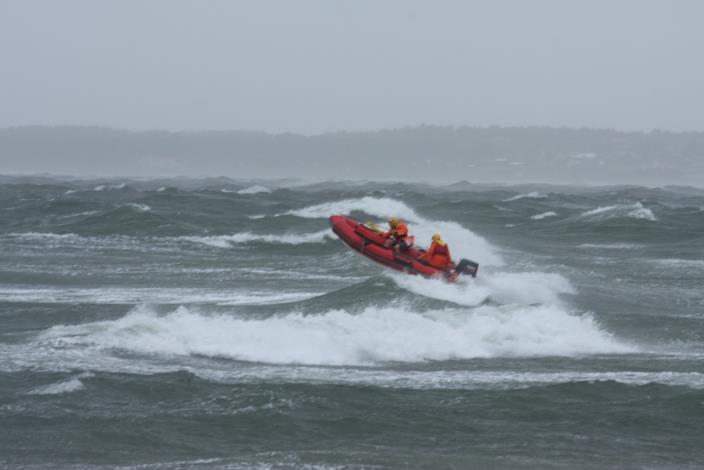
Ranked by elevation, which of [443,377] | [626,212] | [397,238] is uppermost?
[626,212]

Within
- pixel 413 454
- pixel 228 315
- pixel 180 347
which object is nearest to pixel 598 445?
pixel 413 454

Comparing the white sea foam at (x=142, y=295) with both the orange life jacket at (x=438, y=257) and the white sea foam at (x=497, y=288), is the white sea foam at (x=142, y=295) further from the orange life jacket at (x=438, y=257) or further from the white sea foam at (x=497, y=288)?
the orange life jacket at (x=438, y=257)

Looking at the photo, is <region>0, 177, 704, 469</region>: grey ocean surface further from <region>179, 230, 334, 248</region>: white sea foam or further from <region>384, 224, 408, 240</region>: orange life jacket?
<region>179, 230, 334, 248</region>: white sea foam

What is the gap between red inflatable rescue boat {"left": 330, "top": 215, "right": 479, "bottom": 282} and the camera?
21609 millimetres

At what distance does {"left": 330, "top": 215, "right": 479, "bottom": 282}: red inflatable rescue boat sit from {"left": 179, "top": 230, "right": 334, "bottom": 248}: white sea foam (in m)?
6.04

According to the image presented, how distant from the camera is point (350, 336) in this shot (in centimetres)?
1533

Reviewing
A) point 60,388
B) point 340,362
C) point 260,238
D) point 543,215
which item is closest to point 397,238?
point 260,238

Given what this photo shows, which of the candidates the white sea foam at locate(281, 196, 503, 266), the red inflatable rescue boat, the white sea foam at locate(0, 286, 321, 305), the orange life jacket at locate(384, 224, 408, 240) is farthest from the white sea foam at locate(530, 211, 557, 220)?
the white sea foam at locate(0, 286, 321, 305)

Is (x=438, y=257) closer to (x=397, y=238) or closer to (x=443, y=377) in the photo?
(x=397, y=238)

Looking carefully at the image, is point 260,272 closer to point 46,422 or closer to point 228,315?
point 228,315

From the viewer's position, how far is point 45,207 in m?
42.3

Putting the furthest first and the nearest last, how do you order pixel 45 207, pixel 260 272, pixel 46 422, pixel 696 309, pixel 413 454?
1. pixel 45 207
2. pixel 260 272
3. pixel 696 309
4. pixel 46 422
5. pixel 413 454

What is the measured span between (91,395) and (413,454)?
13.8 feet

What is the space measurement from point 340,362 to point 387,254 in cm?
945
